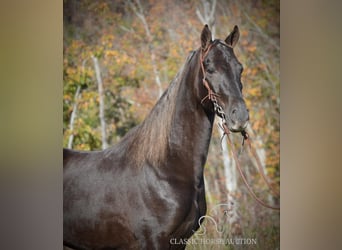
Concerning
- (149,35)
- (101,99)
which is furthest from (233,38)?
(101,99)

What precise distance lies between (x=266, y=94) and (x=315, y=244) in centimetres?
88

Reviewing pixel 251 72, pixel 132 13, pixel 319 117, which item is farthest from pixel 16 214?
pixel 319 117

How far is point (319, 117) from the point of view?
2854 mm

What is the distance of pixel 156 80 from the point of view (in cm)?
279

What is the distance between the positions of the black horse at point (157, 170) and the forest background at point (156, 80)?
0.19 ft

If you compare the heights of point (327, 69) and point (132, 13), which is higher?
point (132, 13)

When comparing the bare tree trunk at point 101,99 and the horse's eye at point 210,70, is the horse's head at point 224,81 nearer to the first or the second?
the horse's eye at point 210,70

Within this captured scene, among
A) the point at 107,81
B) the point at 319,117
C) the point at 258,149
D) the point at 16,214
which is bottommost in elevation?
the point at 16,214

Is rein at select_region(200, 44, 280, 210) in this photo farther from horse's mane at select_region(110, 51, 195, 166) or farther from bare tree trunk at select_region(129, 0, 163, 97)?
bare tree trunk at select_region(129, 0, 163, 97)

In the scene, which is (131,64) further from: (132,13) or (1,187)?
(1,187)

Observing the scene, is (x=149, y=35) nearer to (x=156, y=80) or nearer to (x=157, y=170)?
(x=156, y=80)

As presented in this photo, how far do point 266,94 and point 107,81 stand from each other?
2.89 feet

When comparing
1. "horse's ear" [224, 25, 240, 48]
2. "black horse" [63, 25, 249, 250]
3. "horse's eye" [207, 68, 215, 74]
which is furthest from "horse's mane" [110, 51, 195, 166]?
"horse's ear" [224, 25, 240, 48]

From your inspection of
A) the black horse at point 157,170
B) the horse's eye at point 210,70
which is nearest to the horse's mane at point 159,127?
the black horse at point 157,170
